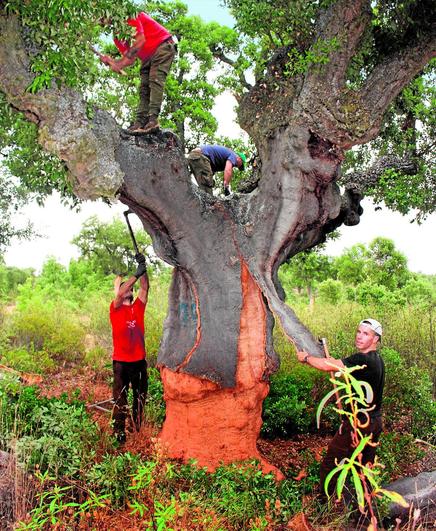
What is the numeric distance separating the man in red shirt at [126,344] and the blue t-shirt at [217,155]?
65.1 inches

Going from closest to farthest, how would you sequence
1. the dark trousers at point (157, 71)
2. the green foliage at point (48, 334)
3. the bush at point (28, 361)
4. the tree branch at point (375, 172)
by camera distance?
the dark trousers at point (157, 71) → the tree branch at point (375, 172) → the bush at point (28, 361) → the green foliage at point (48, 334)

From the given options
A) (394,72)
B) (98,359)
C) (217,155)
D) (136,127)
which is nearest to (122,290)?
(136,127)

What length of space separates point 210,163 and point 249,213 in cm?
106

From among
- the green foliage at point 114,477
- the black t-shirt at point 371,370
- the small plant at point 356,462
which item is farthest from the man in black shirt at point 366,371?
the small plant at point 356,462

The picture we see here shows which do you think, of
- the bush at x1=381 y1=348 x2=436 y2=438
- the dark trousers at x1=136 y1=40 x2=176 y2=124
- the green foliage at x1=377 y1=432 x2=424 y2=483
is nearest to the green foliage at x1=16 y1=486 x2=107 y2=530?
the green foliage at x1=377 y1=432 x2=424 y2=483

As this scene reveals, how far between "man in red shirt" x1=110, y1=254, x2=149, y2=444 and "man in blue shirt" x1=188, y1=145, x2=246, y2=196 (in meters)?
1.32

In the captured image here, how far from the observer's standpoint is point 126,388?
6.70 meters

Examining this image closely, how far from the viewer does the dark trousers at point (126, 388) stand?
6.49 meters

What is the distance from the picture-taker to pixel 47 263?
88.5ft

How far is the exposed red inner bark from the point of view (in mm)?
6105

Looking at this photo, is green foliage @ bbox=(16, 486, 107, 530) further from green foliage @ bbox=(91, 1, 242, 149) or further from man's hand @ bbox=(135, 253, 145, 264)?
green foliage @ bbox=(91, 1, 242, 149)

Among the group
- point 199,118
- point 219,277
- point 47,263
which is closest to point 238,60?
point 199,118

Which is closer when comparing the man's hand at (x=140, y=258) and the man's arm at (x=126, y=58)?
the man's arm at (x=126, y=58)

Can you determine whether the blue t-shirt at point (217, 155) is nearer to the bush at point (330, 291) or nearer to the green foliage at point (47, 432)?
the green foliage at point (47, 432)
